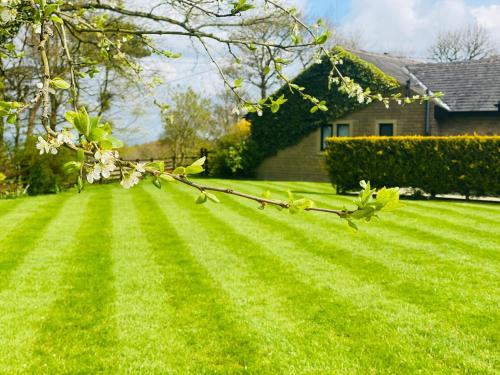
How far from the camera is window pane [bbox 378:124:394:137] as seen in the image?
86.5ft

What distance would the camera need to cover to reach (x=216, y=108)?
43844mm

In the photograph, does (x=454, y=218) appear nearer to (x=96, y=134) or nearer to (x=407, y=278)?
(x=407, y=278)

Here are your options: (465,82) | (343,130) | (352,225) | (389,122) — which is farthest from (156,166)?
(465,82)

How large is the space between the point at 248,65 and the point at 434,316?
3572cm

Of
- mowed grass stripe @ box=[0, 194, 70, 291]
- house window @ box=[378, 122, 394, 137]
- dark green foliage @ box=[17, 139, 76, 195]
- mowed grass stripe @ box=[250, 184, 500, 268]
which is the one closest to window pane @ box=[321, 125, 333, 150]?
house window @ box=[378, 122, 394, 137]

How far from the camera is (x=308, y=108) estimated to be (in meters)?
28.0

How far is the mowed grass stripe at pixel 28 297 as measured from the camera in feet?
17.1

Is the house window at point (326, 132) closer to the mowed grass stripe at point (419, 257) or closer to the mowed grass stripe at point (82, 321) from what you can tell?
the mowed grass stripe at point (419, 257)

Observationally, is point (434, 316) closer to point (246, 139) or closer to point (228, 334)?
point (228, 334)

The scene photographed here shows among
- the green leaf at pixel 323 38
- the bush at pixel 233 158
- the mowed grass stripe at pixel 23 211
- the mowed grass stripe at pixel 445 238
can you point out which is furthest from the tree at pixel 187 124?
the green leaf at pixel 323 38

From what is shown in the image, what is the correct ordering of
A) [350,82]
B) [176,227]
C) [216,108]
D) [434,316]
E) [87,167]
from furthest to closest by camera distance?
[216,108], [176,227], [434,316], [350,82], [87,167]

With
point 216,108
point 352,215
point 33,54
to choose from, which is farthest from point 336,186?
point 216,108

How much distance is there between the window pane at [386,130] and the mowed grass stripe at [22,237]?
53.6ft

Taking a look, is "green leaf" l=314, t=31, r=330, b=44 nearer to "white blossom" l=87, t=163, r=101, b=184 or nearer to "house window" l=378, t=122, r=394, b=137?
"white blossom" l=87, t=163, r=101, b=184
